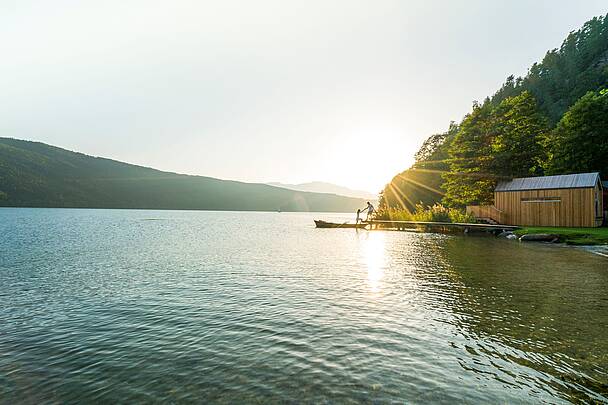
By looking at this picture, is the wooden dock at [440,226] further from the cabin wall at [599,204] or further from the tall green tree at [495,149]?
the tall green tree at [495,149]

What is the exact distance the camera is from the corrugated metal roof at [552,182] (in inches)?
1549

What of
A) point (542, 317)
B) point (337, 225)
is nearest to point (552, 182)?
point (337, 225)

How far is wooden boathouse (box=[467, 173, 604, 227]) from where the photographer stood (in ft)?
128

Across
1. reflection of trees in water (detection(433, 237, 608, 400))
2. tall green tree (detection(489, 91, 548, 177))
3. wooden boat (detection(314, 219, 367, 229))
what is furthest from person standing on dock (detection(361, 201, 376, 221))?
reflection of trees in water (detection(433, 237, 608, 400))

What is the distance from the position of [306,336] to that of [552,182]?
46049 mm

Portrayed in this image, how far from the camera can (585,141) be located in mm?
55500

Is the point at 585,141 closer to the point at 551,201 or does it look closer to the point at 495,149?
the point at 495,149

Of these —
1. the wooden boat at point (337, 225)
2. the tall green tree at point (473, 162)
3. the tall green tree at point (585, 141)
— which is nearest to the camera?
the tall green tree at point (585, 141)

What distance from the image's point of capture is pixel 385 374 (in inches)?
266

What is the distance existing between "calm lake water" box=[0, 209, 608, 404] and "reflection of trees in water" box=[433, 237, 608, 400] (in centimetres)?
5

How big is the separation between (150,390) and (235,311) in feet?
17.1

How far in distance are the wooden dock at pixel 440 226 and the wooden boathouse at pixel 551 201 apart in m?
4.00

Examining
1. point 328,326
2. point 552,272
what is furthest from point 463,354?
point 552,272

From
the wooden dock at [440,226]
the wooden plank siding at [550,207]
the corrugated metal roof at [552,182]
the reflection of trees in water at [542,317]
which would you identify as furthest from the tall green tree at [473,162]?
the reflection of trees in water at [542,317]
